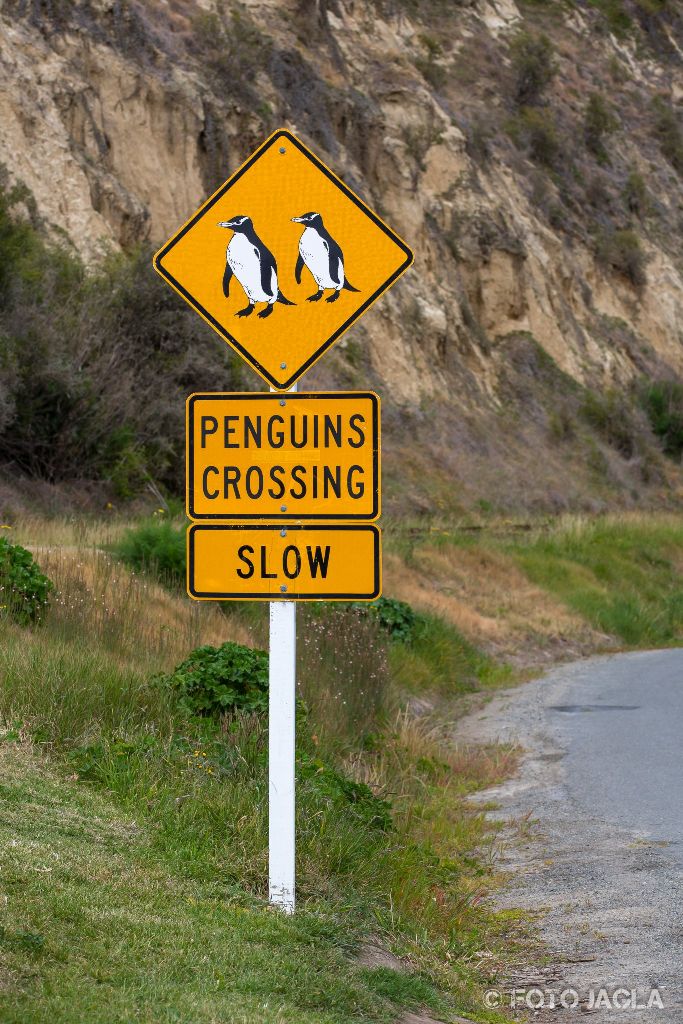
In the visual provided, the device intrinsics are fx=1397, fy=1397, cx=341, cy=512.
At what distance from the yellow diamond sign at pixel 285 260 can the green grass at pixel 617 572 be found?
57.8ft

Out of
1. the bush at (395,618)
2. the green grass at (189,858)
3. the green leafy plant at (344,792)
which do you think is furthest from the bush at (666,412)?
the green leafy plant at (344,792)

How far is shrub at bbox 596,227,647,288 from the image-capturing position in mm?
42344

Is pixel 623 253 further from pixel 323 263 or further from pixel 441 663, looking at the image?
pixel 323 263

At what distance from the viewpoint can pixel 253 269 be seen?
5.82 meters

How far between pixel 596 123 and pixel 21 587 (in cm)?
4011

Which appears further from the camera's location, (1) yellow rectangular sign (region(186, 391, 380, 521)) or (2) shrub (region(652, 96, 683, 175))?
(2) shrub (region(652, 96, 683, 175))

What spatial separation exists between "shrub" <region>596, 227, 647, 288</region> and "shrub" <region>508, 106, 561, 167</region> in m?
3.04

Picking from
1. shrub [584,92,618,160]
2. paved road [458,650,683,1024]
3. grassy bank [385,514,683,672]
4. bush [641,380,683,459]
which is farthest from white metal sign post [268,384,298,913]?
shrub [584,92,618,160]

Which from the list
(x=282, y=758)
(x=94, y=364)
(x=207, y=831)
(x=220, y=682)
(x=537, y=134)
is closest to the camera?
(x=282, y=758)

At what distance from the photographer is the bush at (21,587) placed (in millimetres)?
9445

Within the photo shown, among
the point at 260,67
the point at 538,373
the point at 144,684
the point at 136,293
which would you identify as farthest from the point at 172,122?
the point at 144,684

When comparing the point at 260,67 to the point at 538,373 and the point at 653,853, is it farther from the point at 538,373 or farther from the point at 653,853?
the point at 653,853

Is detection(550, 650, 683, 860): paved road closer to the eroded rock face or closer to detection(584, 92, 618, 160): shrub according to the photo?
the eroded rock face

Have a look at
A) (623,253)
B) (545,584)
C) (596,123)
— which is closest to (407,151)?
(623,253)
